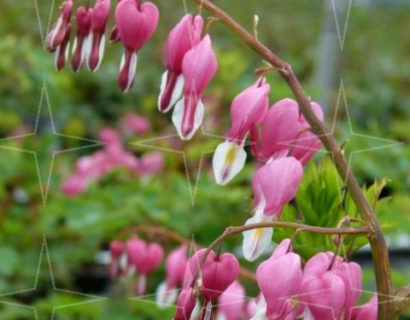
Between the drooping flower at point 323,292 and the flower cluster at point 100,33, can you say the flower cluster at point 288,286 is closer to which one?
the drooping flower at point 323,292

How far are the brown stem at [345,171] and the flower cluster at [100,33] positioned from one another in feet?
0.20

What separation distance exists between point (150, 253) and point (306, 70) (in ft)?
13.2

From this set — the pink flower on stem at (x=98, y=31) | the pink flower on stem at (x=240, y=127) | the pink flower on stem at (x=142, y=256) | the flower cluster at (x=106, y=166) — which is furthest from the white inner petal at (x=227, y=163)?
the flower cluster at (x=106, y=166)

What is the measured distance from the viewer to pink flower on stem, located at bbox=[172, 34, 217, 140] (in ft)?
2.34

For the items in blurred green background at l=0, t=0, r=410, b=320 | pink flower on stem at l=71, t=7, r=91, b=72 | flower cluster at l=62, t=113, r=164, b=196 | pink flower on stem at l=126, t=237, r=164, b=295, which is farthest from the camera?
flower cluster at l=62, t=113, r=164, b=196

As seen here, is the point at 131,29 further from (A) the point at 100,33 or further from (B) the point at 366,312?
(B) the point at 366,312

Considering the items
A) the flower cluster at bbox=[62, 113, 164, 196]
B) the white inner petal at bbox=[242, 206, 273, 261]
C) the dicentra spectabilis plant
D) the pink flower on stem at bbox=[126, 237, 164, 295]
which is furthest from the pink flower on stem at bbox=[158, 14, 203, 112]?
the flower cluster at bbox=[62, 113, 164, 196]

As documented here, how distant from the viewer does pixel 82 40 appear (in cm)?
75

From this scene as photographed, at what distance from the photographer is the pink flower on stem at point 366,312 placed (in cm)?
68

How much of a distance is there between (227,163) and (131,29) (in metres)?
0.12

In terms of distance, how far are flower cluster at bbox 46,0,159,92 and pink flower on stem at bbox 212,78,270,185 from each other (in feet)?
0.24

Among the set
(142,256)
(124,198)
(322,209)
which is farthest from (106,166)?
(322,209)

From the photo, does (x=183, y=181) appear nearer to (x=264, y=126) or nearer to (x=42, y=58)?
(x=42, y=58)

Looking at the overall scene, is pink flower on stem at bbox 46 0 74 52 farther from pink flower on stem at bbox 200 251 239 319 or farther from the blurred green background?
pink flower on stem at bbox 200 251 239 319
